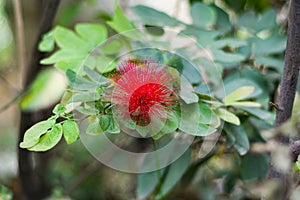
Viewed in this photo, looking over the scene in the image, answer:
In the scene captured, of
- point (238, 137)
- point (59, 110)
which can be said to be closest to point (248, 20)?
point (238, 137)

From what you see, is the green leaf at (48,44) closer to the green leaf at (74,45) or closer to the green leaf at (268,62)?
the green leaf at (74,45)

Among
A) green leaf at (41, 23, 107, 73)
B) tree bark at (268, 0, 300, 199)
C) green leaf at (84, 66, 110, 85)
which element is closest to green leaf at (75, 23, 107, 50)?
green leaf at (41, 23, 107, 73)

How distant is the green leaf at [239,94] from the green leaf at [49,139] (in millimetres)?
259

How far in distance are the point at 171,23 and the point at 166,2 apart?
517mm

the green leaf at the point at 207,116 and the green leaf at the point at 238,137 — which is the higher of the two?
the green leaf at the point at 207,116

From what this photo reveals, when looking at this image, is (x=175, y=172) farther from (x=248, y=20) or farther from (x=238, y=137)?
(x=248, y=20)

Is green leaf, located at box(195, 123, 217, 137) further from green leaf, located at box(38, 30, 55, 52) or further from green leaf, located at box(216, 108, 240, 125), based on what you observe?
green leaf, located at box(38, 30, 55, 52)

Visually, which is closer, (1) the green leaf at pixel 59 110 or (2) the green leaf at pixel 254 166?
(1) the green leaf at pixel 59 110

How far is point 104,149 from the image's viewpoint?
566mm

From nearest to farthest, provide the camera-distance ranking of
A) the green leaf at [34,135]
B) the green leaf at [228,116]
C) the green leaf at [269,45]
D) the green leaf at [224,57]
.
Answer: the green leaf at [34,135], the green leaf at [228,116], the green leaf at [224,57], the green leaf at [269,45]

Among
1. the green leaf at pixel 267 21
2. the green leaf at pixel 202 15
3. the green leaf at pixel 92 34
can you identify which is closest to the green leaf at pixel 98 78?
the green leaf at pixel 92 34

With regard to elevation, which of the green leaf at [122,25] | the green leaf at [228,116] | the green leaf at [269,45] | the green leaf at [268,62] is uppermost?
the green leaf at [122,25]

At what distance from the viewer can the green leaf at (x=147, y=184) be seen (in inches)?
27.4

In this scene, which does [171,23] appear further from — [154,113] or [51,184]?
[51,184]
